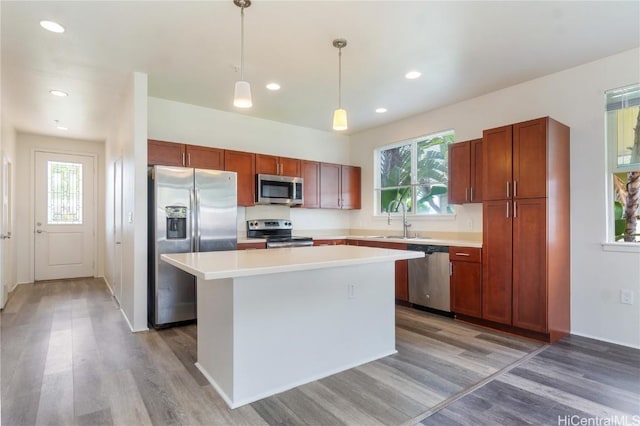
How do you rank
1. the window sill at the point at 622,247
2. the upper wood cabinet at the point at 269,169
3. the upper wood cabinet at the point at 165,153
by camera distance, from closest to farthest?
the window sill at the point at 622,247, the upper wood cabinet at the point at 165,153, the upper wood cabinet at the point at 269,169

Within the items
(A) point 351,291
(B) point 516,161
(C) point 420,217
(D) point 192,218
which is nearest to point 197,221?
(D) point 192,218

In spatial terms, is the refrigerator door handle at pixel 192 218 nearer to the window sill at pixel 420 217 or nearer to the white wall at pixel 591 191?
the window sill at pixel 420 217

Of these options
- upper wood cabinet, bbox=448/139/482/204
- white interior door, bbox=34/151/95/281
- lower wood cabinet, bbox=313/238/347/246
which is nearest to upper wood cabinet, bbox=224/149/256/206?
lower wood cabinet, bbox=313/238/347/246

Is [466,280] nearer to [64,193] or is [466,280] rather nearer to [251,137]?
[251,137]

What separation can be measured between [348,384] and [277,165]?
10.9 ft

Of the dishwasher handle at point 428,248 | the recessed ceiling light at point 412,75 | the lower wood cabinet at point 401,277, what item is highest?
the recessed ceiling light at point 412,75

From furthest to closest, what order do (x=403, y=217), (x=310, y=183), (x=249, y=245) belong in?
(x=310, y=183)
(x=403, y=217)
(x=249, y=245)

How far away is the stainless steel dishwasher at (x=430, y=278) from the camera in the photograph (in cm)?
404

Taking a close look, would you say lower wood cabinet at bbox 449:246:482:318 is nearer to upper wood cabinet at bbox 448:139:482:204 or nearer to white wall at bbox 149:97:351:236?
upper wood cabinet at bbox 448:139:482:204

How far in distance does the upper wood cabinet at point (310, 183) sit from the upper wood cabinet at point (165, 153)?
1775 millimetres

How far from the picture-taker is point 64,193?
255 inches

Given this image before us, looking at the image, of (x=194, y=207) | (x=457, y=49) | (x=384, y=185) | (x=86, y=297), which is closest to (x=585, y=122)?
(x=457, y=49)

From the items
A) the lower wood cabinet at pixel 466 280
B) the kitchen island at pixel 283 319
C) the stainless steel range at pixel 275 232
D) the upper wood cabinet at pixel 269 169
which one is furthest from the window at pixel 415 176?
the kitchen island at pixel 283 319

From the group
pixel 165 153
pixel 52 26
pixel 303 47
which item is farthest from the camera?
pixel 165 153
